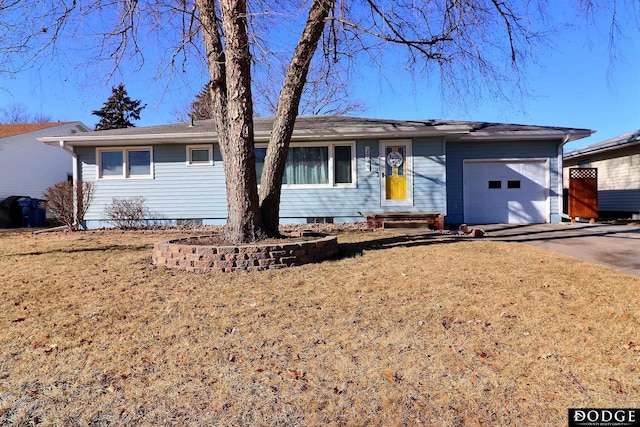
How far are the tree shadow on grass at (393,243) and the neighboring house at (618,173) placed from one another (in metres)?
10.0

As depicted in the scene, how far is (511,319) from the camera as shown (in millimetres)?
3398

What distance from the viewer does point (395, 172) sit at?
1131cm

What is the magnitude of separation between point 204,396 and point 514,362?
2086 millimetres

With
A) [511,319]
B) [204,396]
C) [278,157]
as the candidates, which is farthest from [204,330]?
[278,157]

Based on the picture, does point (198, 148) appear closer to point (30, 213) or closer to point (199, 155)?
point (199, 155)

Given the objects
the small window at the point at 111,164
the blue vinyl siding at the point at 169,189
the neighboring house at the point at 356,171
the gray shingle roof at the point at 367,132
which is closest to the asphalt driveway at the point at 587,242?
the neighboring house at the point at 356,171

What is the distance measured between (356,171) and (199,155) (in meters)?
4.76

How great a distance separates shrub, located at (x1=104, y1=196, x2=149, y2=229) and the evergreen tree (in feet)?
79.6

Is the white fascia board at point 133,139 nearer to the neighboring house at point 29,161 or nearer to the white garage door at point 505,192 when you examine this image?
the neighboring house at point 29,161

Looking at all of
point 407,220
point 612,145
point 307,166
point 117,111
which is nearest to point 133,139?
point 307,166

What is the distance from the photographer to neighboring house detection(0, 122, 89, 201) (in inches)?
680

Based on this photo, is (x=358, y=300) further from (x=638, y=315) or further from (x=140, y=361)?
(x=638, y=315)

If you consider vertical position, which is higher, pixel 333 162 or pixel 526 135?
pixel 526 135

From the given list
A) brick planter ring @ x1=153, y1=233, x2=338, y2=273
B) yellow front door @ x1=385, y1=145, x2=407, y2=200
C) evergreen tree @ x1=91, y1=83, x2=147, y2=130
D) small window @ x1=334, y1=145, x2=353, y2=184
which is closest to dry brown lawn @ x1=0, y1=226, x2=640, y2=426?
brick planter ring @ x1=153, y1=233, x2=338, y2=273
